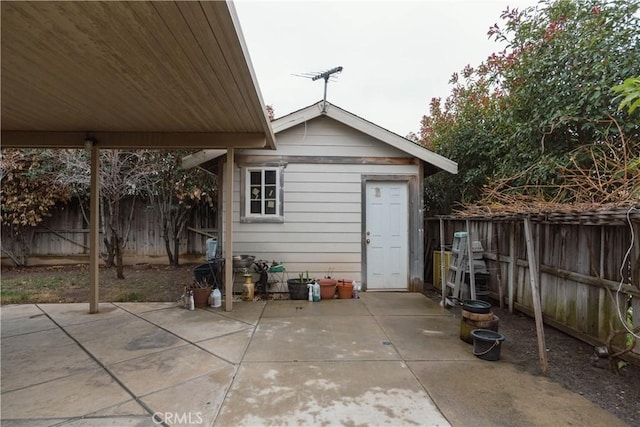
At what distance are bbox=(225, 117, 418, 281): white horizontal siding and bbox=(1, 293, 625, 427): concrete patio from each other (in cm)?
154

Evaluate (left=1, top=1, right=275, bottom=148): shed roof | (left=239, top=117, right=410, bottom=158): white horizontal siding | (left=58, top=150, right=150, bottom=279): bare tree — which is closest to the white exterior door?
(left=239, top=117, right=410, bottom=158): white horizontal siding

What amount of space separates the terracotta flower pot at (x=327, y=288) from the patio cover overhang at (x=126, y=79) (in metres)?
1.59

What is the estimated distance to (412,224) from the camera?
593cm

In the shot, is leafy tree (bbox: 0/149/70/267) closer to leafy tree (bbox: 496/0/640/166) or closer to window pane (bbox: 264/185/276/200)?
window pane (bbox: 264/185/276/200)

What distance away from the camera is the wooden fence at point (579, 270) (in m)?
2.88

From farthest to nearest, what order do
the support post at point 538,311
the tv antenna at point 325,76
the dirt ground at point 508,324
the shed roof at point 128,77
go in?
the tv antenna at point 325,76
the support post at point 538,311
the dirt ground at point 508,324
the shed roof at point 128,77

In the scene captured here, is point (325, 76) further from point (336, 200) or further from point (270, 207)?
point (270, 207)

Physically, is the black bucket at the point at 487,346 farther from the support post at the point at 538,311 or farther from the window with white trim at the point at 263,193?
the window with white trim at the point at 263,193

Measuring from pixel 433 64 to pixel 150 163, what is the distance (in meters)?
9.19

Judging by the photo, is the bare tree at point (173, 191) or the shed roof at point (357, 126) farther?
the bare tree at point (173, 191)

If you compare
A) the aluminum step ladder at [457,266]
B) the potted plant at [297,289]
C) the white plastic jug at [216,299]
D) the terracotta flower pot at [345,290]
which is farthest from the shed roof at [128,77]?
the aluminum step ladder at [457,266]

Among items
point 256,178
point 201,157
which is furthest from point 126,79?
point 256,178

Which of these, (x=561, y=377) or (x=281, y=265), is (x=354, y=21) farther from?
(x=561, y=377)

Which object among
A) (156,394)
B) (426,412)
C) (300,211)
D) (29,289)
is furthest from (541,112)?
(29,289)
